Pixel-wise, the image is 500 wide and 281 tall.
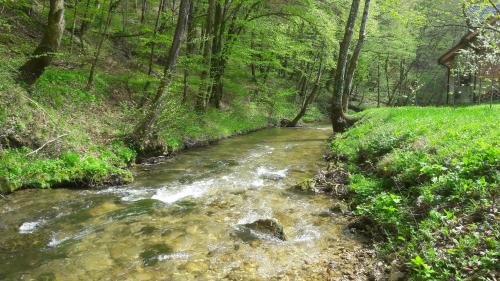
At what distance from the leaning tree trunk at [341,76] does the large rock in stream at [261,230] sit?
37.8ft

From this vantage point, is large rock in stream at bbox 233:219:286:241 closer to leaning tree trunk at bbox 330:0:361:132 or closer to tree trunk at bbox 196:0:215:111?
tree trunk at bbox 196:0:215:111

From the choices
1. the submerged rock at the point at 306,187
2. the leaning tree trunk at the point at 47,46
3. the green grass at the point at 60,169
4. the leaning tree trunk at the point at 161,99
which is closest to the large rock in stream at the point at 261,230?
the submerged rock at the point at 306,187

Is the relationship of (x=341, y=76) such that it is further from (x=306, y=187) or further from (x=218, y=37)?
(x=306, y=187)

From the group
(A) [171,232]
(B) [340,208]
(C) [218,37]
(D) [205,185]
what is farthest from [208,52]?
(A) [171,232]

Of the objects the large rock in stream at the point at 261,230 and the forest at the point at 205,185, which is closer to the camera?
the forest at the point at 205,185

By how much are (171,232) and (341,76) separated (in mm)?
12596

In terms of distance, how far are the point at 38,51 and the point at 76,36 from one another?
320 inches

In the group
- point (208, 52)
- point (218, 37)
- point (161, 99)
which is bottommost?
point (161, 99)

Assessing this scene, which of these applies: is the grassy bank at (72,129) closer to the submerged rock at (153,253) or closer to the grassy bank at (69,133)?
the grassy bank at (69,133)

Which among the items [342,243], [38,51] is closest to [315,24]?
[38,51]

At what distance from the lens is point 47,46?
10695mm

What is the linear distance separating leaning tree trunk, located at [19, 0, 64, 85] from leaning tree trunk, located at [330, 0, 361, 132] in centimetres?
1136

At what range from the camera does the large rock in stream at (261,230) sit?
23.1 feet

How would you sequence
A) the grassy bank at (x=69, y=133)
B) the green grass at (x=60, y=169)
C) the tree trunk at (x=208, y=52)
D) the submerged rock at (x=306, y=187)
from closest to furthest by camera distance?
the green grass at (x=60, y=169)
the grassy bank at (x=69, y=133)
the submerged rock at (x=306, y=187)
the tree trunk at (x=208, y=52)
